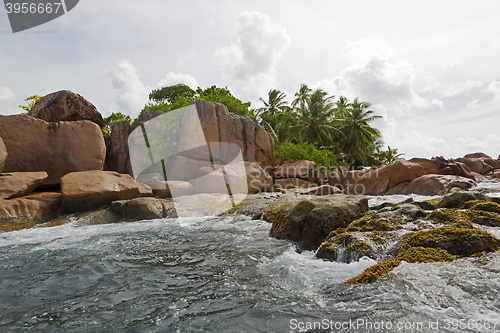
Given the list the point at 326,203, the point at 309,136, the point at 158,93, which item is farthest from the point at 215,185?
the point at 158,93

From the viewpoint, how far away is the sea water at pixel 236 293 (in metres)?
2.53

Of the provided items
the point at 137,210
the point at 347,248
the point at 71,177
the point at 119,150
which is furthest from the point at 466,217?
the point at 119,150

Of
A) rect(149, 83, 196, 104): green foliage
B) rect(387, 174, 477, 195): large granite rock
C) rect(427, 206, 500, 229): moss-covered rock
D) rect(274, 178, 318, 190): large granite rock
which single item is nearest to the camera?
rect(427, 206, 500, 229): moss-covered rock

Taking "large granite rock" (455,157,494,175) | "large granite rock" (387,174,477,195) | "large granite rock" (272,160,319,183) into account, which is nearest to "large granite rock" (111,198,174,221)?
"large granite rock" (272,160,319,183)

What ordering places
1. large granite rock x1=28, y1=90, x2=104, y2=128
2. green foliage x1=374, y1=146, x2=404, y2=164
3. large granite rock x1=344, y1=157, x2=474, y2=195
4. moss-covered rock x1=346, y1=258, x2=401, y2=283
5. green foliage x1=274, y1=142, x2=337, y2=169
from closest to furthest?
1. moss-covered rock x1=346, y1=258, x2=401, y2=283
2. large granite rock x1=28, y1=90, x2=104, y2=128
3. large granite rock x1=344, y1=157, x2=474, y2=195
4. green foliage x1=274, y1=142, x2=337, y2=169
5. green foliage x1=374, y1=146, x2=404, y2=164

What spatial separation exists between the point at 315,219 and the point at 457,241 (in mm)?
2588

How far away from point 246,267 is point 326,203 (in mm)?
2635

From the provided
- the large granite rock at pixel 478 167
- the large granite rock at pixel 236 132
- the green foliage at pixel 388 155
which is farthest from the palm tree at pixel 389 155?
the large granite rock at pixel 236 132

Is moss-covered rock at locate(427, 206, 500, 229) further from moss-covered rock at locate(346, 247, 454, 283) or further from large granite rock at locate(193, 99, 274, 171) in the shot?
large granite rock at locate(193, 99, 274, 171)

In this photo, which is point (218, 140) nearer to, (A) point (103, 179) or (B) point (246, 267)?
(A) point (103, 179)

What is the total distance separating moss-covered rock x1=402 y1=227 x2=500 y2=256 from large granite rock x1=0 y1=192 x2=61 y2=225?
11.1m

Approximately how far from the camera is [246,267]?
4.41 m

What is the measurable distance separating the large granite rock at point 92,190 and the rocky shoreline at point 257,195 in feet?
0.12

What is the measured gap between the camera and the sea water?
2.53 meters
